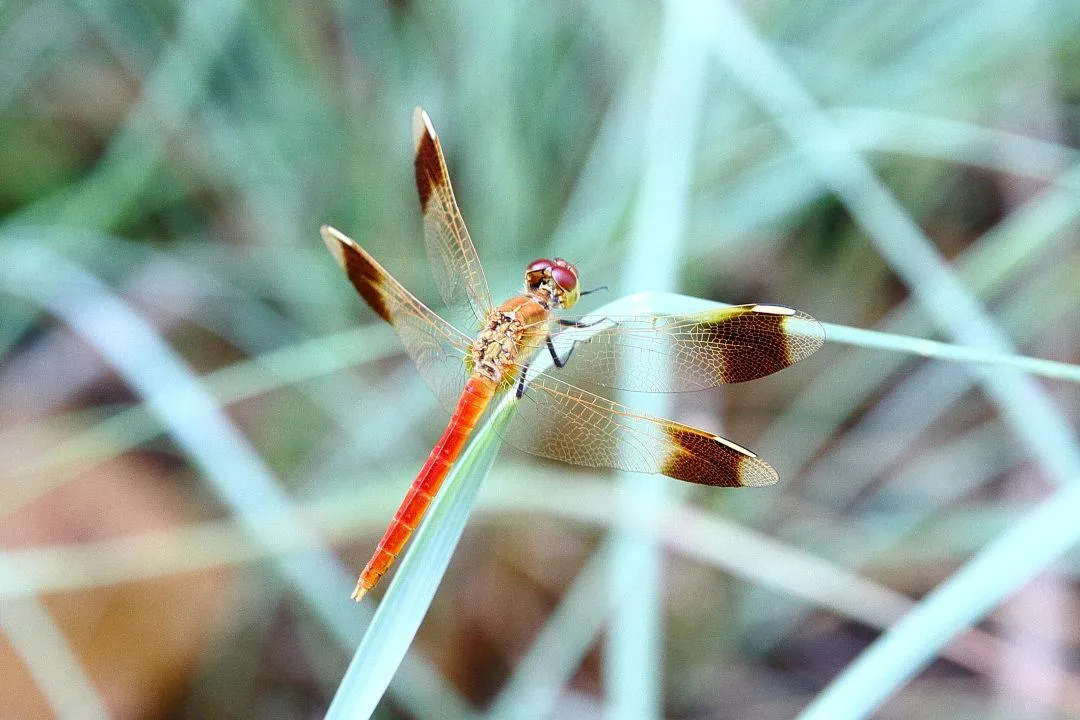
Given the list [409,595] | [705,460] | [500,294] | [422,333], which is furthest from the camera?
[500,294]

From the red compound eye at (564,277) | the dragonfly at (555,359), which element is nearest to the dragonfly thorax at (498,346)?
the dragonfly at (555,359)

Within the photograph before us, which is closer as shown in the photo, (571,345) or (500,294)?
(571,345)

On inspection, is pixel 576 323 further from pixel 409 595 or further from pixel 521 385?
pixel 409 595

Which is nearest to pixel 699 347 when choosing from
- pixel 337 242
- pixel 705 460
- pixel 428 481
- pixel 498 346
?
pixel 705 460

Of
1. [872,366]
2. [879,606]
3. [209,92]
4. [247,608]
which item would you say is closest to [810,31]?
[872,366]

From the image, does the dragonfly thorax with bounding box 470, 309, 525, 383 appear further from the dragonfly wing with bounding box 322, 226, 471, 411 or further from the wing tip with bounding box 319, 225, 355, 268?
the wing tip with bounding box 319, 225, 355, 268

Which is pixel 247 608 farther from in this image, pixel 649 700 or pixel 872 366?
pixel 872 366

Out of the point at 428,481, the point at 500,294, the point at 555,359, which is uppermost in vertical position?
the point at 500,294
